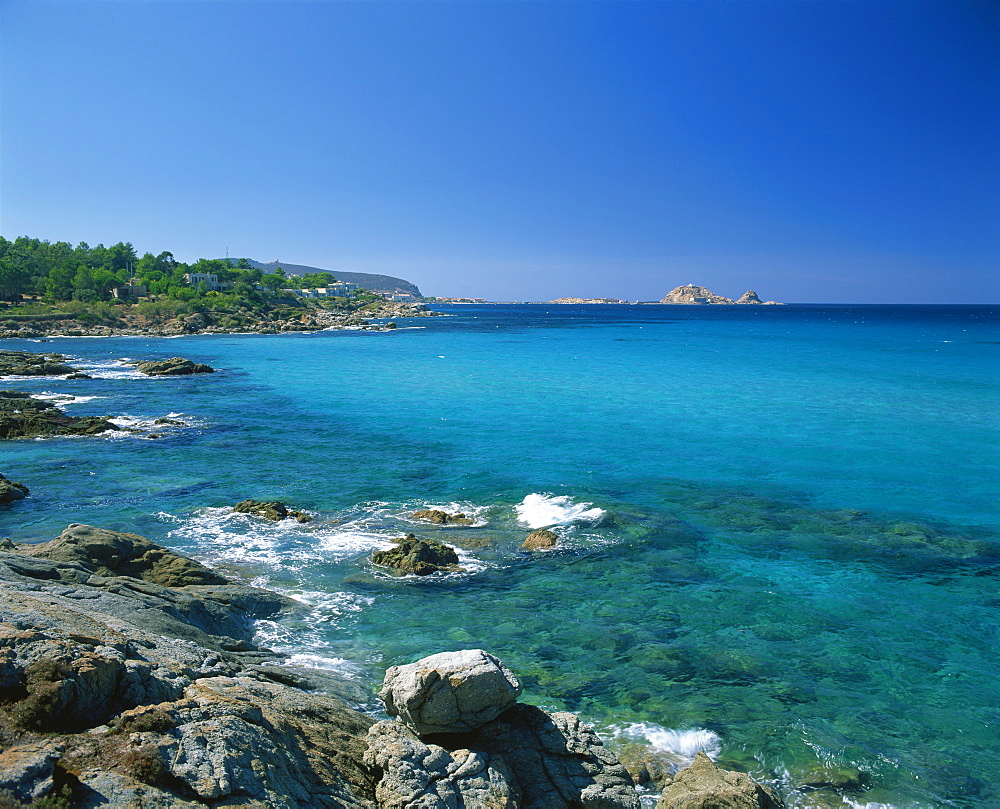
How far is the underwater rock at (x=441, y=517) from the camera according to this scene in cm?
1891

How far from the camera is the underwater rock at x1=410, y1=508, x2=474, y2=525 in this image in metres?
18.9

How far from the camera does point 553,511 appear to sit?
19781 millimetres

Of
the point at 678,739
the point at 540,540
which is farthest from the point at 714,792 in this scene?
the point at 540,540

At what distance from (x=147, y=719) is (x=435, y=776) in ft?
10.5

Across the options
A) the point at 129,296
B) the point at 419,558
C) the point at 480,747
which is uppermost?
the point at 129,296

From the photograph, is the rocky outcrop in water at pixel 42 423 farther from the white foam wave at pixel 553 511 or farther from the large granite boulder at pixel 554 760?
the large granite boulder at pixel 554 760

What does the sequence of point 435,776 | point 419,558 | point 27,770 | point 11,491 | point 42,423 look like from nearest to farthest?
point 27,770 < point 435,776 < point 419,558 < point 11,491 < point 42,423

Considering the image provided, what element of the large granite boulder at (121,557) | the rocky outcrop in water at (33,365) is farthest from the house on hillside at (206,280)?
the large granite boulder at (121,557)

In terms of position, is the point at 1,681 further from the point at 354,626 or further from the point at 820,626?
the point at 820,626

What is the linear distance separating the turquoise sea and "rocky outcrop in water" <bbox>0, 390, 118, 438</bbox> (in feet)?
4.85

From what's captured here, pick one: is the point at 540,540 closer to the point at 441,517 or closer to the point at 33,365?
the point at 441,517

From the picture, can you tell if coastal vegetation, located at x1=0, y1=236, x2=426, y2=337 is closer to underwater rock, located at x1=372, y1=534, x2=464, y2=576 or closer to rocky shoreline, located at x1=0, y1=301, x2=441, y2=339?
rocky shoreline, located at x1=0, y1=301, x2=441, y2=339

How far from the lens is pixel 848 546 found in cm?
1705

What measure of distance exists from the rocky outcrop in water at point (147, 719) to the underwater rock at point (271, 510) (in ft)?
29.8
